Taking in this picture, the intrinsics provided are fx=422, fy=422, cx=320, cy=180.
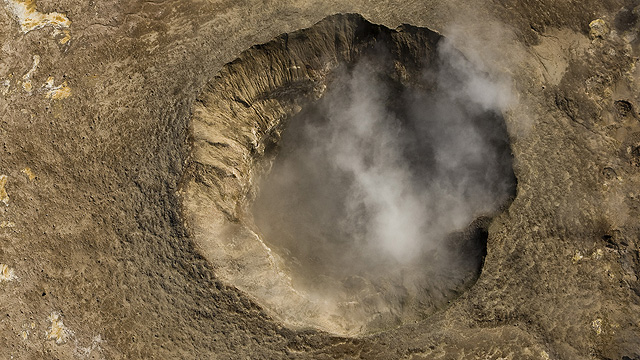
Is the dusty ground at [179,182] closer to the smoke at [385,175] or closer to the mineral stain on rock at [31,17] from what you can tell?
the mineral stain on rock at [31,17]

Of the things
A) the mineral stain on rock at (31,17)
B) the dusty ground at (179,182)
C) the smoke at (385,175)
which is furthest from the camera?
the mineral stain on rock at (31,17)

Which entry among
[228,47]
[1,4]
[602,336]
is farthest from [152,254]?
[602,336]

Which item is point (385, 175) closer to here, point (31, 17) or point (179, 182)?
point (179, 182)

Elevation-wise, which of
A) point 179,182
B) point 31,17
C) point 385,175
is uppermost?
point 31,17

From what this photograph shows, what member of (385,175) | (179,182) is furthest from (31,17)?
(385,175)

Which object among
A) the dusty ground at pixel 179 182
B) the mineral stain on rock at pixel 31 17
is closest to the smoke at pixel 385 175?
the dusty ground at pixel 179 182

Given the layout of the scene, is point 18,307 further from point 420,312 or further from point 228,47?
point 420,312
